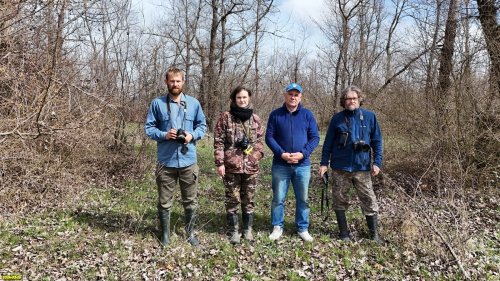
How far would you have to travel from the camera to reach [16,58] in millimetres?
5973

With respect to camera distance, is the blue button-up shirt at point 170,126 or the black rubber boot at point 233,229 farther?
the black rubber boot at point 233,229

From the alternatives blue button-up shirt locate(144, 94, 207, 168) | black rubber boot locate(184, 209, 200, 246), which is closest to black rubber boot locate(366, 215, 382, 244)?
black rubber boot locate(184, 209, 200, 246)

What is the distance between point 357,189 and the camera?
184 inches

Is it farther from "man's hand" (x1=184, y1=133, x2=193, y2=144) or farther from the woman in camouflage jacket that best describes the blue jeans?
"man's hand" (x1=184, y1=133, x2=193, y2=144)

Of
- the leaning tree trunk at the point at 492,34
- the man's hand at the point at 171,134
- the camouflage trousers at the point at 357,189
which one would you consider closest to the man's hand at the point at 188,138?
the man's hand at the point at 171,134

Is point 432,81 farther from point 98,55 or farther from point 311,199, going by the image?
point 98,55

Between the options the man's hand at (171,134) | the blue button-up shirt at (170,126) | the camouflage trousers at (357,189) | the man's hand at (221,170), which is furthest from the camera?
the camouflage trousers at (357,189)

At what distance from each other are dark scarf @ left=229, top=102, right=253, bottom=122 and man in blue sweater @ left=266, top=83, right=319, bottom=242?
346 millimetres

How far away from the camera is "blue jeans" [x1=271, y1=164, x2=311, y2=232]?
4648mm

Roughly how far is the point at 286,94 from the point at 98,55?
5.69 metres

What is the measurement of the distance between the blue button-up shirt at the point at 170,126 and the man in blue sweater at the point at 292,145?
3.54 ft

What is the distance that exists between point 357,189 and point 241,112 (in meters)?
1.91

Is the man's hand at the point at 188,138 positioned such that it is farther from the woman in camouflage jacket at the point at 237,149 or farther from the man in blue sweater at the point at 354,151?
the man in blue sweater at the point at 354,151

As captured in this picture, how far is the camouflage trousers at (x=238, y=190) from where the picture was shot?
4602mm
